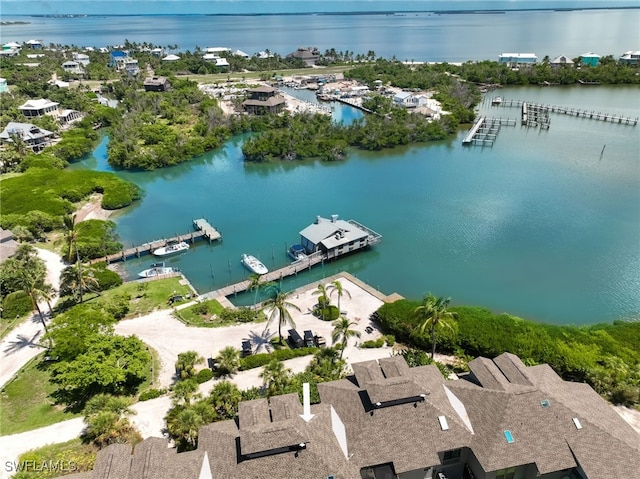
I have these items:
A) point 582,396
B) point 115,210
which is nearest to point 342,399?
point 582,396

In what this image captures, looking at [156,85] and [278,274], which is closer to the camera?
[278,274]

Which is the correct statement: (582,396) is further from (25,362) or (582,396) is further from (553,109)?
(553,109)

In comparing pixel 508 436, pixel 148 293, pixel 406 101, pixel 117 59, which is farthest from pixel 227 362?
pixel 117 59

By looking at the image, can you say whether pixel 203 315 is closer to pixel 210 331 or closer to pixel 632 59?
pixel 210 331

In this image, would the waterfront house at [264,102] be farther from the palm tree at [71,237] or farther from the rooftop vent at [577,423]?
the rooftop vent at [577,423]

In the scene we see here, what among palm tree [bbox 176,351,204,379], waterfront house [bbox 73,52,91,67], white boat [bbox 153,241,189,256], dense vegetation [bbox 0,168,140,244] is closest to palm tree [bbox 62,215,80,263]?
white boat [bbox 153,241,189,256]

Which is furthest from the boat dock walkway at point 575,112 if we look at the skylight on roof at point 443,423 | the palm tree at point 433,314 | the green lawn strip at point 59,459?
the green lawn strip at point 59,459
